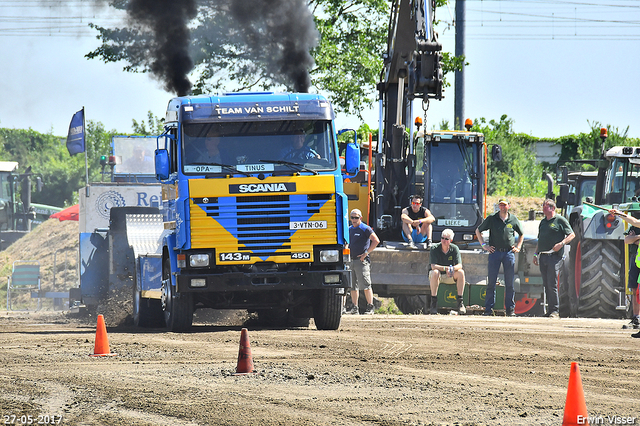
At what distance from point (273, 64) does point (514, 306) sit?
26.0ft

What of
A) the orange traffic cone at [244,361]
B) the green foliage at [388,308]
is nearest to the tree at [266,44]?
the green foliage at [388,308]

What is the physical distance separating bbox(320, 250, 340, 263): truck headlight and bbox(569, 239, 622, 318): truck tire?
545 cm

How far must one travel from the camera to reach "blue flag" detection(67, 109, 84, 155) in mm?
26844

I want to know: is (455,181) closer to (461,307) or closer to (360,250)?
(461,307)

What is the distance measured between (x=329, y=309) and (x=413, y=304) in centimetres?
→ 683

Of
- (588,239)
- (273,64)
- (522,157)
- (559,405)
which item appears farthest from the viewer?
(522,157)

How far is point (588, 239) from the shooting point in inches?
627

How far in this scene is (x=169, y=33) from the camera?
19.5m

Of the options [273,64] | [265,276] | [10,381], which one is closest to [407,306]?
[273,64]

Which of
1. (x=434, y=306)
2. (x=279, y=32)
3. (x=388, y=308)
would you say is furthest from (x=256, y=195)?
(x=388, y=308)

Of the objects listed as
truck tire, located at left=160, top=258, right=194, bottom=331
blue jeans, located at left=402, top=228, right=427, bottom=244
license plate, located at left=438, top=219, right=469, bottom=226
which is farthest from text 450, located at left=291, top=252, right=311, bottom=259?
license plate, located at left=438, top=219, right=469, bottom=226

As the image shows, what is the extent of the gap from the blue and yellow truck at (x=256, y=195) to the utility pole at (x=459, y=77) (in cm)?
1525

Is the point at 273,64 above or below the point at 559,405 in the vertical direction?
above

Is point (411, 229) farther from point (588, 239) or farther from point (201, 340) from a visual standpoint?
point (201, 340)
